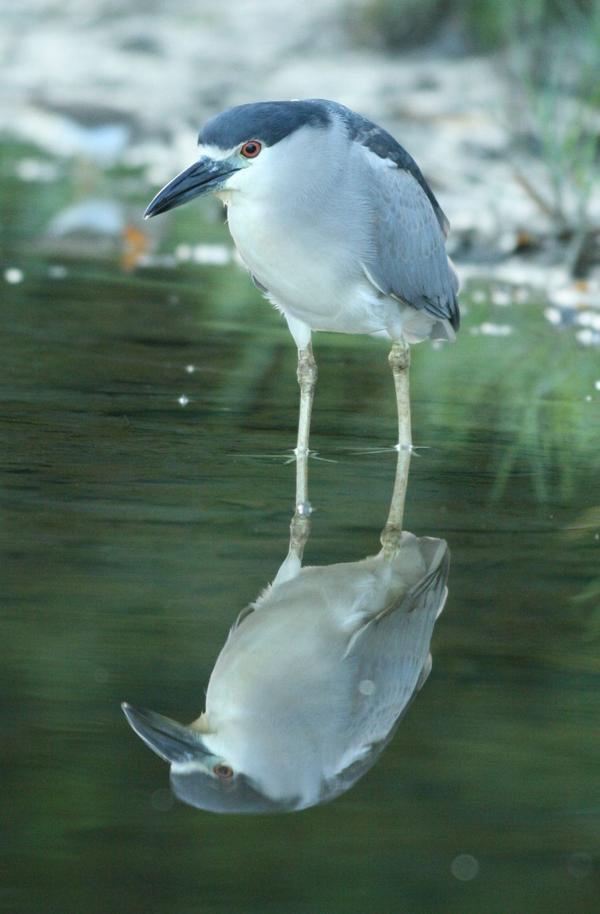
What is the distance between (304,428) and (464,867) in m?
3.03

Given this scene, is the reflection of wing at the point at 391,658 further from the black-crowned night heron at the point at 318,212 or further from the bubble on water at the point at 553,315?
the bubble on water at the point at 553,315

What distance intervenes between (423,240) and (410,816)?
3.48m

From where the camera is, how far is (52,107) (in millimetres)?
Answer: 17406

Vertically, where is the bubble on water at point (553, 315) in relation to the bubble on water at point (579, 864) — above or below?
below

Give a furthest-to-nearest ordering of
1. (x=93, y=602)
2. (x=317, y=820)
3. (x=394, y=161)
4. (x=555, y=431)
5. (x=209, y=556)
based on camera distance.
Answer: (x=555, y=431), (x=394, y=161), (x=209, y=556), (x=93, y=602), (x=317, y=820)

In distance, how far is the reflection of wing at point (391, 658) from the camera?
346cm

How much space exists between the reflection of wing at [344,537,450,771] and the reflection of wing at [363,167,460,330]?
5.09 feet

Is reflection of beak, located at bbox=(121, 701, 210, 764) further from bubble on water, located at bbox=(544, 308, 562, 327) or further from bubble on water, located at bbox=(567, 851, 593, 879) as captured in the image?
bubble on water, located at bbox=(544, 308, 562, 327)

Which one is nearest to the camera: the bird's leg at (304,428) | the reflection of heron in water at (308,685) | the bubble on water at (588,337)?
the reflection of heron in water at (308,685)

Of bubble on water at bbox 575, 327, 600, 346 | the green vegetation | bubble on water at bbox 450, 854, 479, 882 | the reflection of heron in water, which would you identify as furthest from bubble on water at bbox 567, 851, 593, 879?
the green vegetation

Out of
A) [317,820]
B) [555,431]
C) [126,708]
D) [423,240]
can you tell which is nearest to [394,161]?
[423,240]

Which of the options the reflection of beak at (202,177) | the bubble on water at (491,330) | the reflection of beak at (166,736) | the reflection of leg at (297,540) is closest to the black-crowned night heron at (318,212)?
the reflection of beak at (202,177)

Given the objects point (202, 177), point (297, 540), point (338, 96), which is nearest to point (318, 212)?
point (202, 177)

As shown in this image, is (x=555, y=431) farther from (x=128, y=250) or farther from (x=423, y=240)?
(x=128, y=250)
